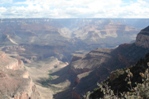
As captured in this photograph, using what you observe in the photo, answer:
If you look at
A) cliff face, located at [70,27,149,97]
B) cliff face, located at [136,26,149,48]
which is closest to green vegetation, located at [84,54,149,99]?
cliff face, located at [70,27,149,97]

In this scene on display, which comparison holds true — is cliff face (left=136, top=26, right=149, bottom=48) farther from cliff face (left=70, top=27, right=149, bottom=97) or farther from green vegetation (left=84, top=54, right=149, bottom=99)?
green vegetation (left=84, top=54, right=149, bottom=99)

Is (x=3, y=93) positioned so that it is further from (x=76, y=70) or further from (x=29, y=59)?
(x=29, y=59)

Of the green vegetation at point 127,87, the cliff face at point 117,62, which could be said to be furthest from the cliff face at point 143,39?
the green vegetation at point 127,87

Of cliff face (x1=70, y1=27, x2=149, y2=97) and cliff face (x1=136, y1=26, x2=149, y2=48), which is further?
cliff face (x1=136, y1=26, x2=149, y2=48)

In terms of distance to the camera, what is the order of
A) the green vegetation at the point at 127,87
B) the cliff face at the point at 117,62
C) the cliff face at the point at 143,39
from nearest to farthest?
1. the green vegetation at the point at 127,87
2. the cliff face at the point at 117,62
3. the cliff face at the point at 143,39

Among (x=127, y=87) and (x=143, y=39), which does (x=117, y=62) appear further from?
(x=127, y=87)

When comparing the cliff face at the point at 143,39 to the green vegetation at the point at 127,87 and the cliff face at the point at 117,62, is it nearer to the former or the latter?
the cliff face at the point at 117,62

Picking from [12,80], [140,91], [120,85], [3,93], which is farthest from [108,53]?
[140,91]

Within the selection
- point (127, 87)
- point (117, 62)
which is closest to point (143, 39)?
point (117, 62)
